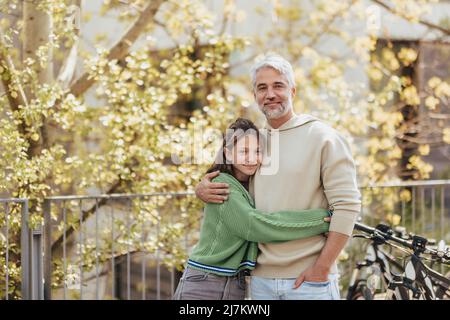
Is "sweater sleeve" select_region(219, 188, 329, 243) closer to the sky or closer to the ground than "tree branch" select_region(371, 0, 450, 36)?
closer to the ground

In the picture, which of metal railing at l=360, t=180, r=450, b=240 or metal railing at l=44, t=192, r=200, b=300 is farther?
metal railing at l=360, t=180, r=450, b=240

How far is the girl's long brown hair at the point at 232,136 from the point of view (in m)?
3.40

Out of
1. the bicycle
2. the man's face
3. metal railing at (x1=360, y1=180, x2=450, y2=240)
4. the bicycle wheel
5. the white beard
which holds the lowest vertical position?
the bicycle wheel

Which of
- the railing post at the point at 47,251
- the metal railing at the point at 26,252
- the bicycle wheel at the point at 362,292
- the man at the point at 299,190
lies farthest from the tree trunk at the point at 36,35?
the man at the point at 299,190

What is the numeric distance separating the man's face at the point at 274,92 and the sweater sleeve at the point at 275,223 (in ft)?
1.44

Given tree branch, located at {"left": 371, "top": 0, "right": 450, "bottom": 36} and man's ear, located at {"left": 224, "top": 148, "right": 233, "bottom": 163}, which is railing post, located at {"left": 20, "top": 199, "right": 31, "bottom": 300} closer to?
man's ear, located at {"left": 224, "top": 148, "right": 233, "bottom": 163}

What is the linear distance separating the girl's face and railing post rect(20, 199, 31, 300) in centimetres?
162

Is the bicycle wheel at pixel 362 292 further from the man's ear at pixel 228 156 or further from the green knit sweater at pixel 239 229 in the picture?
the man's ear at pixel 228 156

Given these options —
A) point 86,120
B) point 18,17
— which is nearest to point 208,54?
point 86,120

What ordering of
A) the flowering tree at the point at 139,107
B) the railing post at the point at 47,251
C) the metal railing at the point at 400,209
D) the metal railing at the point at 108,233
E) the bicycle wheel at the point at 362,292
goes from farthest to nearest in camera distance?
1. the metal railing at the point at 400,209
2. the metal railing at the point at 108,233
3. the flowering tree at the point at 139,107
4. the bicycle wheel at the point at 362,292
5. the railing post at the point at 47,251

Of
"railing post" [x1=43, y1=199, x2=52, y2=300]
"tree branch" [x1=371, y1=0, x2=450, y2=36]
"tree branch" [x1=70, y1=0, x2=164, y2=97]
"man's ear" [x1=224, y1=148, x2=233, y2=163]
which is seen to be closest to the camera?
"man's ear" [x1=224, y1=148, x2=233, y2=163]

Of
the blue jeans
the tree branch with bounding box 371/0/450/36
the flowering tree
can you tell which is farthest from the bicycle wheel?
the tree branch with bounding box 371/0/450/36

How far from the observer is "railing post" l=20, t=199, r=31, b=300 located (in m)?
4.41
